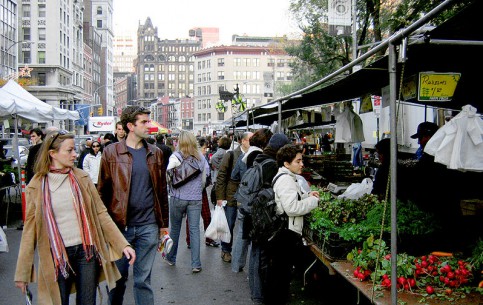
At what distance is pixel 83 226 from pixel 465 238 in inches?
151

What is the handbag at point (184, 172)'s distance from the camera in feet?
23.3

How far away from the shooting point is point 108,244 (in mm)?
4156

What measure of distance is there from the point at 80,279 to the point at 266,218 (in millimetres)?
2163

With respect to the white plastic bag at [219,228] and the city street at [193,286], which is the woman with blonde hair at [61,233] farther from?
the white plastic bag at [219,228]

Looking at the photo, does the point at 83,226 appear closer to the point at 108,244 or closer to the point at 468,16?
the point at 108,244

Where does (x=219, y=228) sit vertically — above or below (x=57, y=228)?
below

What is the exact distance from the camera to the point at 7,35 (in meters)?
51.0

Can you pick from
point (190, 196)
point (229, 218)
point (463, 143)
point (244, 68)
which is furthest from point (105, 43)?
point (463, 143)

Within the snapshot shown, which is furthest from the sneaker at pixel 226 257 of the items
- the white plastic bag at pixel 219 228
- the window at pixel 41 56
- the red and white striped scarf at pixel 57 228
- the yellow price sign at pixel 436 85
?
the window at pixel 41 56

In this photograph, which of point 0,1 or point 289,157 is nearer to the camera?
point 289,157

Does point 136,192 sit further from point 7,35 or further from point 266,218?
point 7,35

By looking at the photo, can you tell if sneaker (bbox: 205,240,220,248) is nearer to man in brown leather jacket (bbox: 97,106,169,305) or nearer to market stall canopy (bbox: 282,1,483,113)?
market stall canopy (bbox: 282,1,483,113)

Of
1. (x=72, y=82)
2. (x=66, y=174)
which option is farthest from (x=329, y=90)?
(x=72, y=82)

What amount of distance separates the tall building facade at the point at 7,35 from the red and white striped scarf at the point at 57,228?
5053cm
